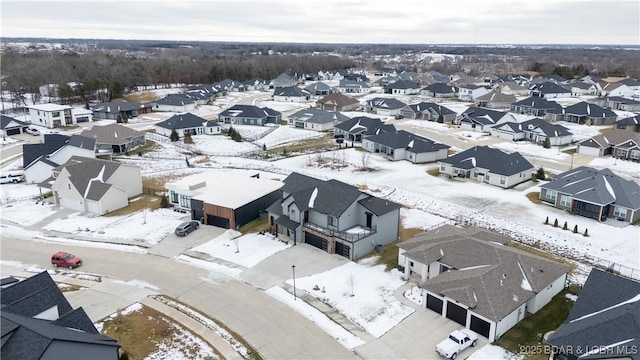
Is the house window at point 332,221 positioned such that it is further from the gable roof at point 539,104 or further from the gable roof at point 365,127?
the gable roof at point 539,104

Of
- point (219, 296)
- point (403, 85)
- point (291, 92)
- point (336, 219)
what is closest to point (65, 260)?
point (219, 296)

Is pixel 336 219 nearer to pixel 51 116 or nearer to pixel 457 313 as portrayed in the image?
pixel 457 313

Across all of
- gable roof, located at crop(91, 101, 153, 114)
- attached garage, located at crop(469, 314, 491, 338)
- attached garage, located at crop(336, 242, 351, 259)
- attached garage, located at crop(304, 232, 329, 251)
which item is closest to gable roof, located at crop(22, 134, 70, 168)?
gable roof, located at crop(91, 101, 153, 114)

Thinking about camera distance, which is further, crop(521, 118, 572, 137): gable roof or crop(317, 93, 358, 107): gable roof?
crop(317, 93, 358, 107): gable roof

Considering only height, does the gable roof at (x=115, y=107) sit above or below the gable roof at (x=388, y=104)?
below

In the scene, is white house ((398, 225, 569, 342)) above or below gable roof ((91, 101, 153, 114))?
below

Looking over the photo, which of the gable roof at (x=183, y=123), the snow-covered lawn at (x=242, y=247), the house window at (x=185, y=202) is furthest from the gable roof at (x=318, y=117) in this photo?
the snow-covered lawn at (x=242, y=247)

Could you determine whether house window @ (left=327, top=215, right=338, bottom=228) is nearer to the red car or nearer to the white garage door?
the red car
